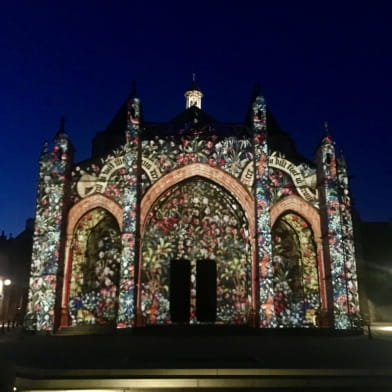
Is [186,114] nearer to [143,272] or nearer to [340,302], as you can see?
[143,272]

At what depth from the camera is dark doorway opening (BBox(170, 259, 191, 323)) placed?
16.3 metres

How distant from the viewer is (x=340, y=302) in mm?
15281

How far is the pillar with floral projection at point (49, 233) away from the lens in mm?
15156

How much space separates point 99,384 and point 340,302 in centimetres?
1070

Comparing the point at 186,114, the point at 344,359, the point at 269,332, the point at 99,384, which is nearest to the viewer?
the point at 99,384

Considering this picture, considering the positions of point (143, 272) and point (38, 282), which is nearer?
point (38, 282)

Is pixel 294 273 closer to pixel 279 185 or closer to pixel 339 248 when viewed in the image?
pixel 339 248

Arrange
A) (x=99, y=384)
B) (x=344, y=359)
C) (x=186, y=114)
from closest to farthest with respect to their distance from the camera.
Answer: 1. (x=99, y=384)
2. (x=344, y=359)
3. (x=186, y=114)

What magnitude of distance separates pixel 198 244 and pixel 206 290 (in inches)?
72.0

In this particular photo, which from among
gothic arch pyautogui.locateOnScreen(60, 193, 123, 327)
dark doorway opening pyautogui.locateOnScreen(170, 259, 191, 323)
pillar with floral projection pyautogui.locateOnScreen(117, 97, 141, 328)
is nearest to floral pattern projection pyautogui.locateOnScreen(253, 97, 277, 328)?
dark doorway opening pyautogui.locateOnScreen(170, 259, 191, 323)

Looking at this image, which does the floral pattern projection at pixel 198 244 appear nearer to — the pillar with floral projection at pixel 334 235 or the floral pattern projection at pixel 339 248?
the pillar with floral projection at pixel 334 235

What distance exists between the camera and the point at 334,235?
51.7 ft

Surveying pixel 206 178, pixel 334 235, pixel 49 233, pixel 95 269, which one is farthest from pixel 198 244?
pixel 49 233

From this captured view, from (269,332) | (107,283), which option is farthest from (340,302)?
(107,283)
